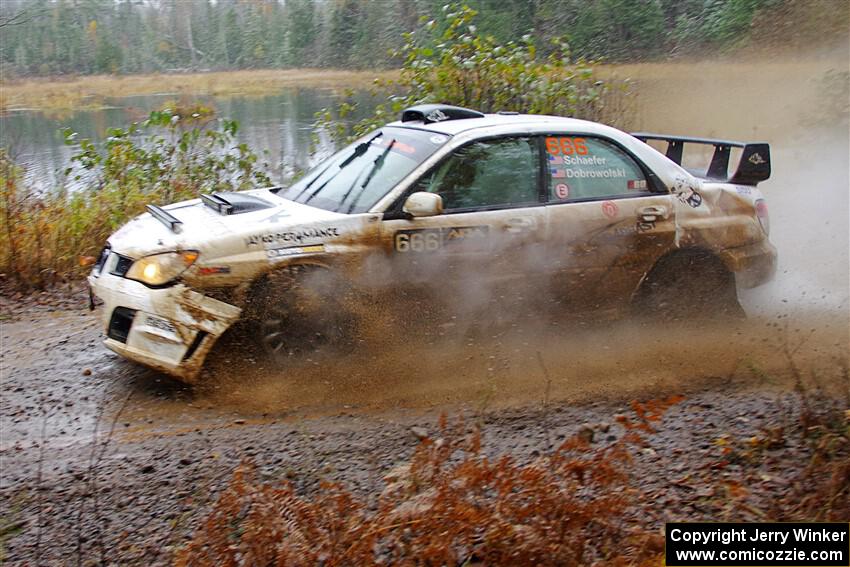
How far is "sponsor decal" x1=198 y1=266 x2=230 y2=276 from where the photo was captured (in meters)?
4.94

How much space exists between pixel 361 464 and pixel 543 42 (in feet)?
30.1

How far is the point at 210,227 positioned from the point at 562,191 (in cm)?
257

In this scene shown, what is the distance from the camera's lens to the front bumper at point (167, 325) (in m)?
4.87

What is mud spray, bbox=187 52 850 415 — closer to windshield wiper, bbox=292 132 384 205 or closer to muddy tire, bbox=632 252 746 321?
muddy tire, bbox=632 252 746 321

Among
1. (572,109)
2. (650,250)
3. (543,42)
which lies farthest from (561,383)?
(543,42)

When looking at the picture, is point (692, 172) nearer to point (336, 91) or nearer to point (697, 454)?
point (697, 454)

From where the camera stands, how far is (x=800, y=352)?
233 inches

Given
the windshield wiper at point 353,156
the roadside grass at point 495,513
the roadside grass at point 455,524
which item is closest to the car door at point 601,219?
the windshield wiper at point 353,156

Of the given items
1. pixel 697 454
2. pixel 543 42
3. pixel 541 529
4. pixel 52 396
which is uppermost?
pixel 543 42

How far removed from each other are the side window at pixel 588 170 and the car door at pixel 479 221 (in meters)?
0.13

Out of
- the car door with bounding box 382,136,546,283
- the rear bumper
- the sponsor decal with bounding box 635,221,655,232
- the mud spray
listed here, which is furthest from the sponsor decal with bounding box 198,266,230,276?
the rear bumper

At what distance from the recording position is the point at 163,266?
491 cm

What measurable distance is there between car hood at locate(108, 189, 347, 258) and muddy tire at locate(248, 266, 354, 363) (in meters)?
0.33

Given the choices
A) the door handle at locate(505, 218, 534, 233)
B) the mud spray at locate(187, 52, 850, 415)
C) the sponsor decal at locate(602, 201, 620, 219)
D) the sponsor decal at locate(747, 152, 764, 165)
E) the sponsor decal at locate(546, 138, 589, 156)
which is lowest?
the mud spray at locate(187, 52, 850, 415)
